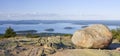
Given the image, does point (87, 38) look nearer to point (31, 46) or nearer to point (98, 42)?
point (98, 42)

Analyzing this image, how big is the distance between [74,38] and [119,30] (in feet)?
36.4

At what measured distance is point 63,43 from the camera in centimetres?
1773

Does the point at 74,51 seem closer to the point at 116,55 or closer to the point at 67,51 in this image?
the point at 67,51

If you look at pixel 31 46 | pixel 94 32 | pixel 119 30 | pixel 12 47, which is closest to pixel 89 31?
pixel 94 32

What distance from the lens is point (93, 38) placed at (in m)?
16.2

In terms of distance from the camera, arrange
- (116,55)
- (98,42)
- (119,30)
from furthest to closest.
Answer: (119,30) → (98,42) → (116,55)

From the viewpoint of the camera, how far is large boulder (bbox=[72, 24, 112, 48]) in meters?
16.1

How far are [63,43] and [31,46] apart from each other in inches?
110

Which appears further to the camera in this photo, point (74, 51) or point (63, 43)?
point (63, 43)

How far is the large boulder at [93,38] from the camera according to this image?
16141 millimetres

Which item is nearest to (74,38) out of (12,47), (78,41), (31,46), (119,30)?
(78,41)

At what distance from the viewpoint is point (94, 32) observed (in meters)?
16.6

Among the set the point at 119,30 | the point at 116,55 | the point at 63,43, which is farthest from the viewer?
the point at 119,30

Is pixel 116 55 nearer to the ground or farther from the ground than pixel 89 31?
nearer to the ground
